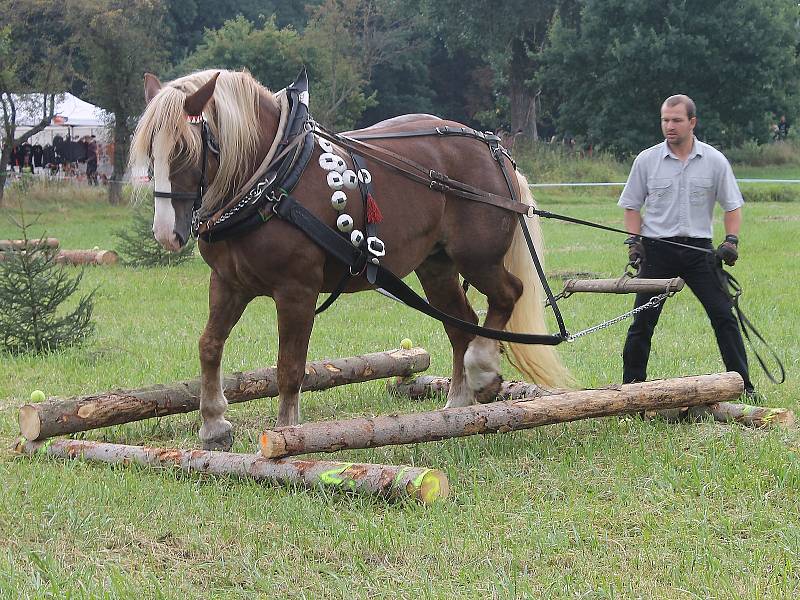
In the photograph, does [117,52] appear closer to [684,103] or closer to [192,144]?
[684,103]

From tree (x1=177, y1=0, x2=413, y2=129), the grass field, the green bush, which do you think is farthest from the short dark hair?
the green bush

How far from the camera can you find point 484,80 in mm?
51219

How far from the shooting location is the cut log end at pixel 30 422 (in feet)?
18.0

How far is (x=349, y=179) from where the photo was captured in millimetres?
5414

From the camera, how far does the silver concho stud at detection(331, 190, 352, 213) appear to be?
5.33m

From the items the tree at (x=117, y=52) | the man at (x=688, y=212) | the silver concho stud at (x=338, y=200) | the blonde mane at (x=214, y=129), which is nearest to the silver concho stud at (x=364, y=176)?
the silver concho stud at (x=338, y=200)

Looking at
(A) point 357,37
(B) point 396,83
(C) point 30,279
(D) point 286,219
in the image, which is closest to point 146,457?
(D) point 286,219

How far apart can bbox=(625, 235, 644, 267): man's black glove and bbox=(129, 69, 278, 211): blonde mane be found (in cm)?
239

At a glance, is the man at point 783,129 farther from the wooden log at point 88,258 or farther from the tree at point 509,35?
the wooden log at point 88,258

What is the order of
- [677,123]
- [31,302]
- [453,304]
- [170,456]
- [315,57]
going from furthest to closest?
[315,57], [31,302], [453,304], [677,123], [170,456]

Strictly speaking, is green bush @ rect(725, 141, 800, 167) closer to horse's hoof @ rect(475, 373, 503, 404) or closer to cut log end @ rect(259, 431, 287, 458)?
horse's hoof @ rect(475, 373, 503, 404)

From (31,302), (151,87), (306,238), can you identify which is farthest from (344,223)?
(31,302)

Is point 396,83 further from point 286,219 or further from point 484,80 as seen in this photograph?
point 286,219

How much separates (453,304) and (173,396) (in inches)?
74.1
